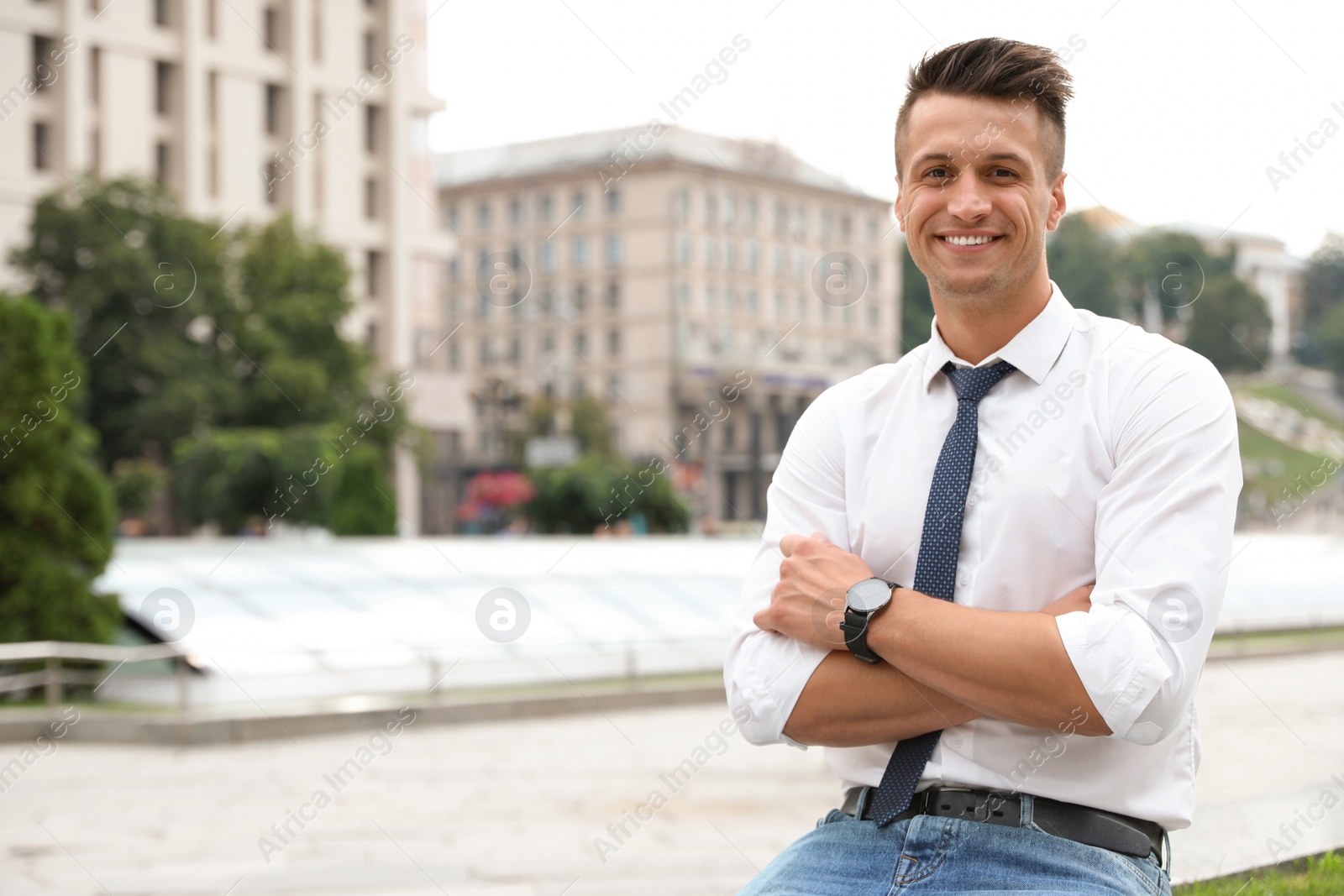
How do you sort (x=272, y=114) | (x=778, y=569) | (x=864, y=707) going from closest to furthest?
(x=864, y=707)
(x=778, y=569)
(x=272, y=114)

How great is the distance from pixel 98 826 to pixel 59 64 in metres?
43.5

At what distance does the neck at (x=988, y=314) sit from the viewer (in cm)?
261

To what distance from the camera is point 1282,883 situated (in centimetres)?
341

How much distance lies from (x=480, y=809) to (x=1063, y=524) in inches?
314

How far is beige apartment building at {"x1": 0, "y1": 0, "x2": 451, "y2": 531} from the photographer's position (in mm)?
46688

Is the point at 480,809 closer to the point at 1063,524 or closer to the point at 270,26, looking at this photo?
the point at 1063,524

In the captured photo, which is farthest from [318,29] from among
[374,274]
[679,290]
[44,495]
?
[44,495]

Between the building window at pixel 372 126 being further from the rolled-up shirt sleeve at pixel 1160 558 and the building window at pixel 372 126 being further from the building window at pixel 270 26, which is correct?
the rolled-up shirt sleeve at pixel 1160 558

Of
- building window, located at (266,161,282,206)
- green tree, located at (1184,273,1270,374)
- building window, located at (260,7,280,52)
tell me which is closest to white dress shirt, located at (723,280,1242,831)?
building window, located at (266,161,282,206)

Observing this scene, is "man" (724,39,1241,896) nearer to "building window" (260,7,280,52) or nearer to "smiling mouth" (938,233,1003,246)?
"smiling mouth" (938,233,1003,246)

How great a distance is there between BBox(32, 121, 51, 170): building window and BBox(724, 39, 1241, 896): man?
4964 centimetres

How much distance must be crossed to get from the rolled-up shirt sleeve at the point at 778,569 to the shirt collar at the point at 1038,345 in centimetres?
29

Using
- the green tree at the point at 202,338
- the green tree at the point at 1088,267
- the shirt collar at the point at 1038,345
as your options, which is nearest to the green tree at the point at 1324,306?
the green tree at the point at 1088,267

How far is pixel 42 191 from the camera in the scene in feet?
146
